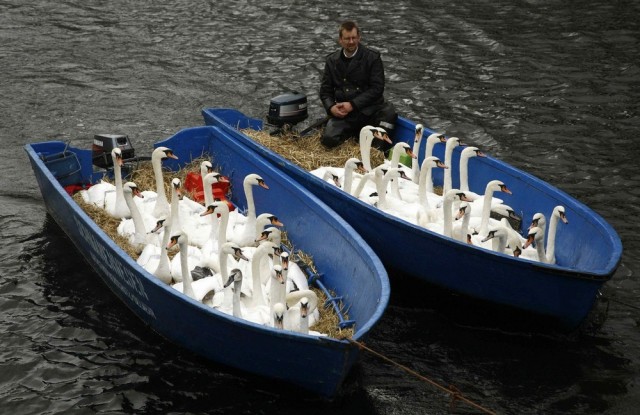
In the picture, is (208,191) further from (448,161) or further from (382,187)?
(448,161)

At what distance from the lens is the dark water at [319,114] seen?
374 inches

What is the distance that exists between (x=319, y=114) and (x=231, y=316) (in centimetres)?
939

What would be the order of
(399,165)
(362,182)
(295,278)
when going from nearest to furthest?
(295,278), (362,182), (399,165)

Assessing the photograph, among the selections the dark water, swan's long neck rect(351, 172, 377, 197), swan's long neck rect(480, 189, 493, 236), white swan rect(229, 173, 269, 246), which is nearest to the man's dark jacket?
swan's long neck rect(351, 172, 377, 197)

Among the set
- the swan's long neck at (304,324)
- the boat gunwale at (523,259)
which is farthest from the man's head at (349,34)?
the swan's long neck at (304,324)

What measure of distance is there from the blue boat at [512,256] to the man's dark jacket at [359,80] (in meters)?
1.69

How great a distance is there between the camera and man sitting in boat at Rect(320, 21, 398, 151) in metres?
13.0

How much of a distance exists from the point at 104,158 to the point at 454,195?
5.14m

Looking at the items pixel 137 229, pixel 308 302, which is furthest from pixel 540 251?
pixel 137 229

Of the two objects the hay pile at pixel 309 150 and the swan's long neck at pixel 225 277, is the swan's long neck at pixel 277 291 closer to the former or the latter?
the swan's long neck at pixel 225 277

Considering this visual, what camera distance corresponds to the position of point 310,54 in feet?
66.7

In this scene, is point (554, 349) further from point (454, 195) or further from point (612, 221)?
point (612, 221)

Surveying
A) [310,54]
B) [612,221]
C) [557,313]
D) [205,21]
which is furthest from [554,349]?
[205,21]

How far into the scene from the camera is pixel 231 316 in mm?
8594
